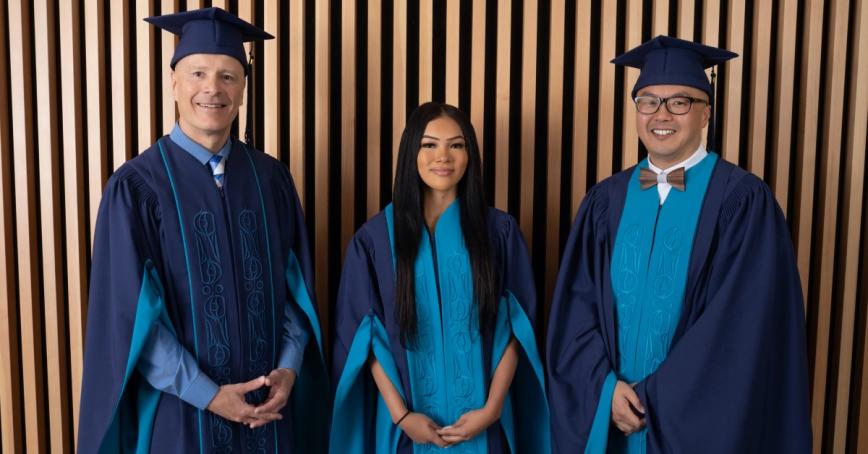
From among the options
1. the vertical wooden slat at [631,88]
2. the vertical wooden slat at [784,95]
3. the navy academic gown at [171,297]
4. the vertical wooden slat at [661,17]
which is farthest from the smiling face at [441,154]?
the vertical wooden slat at [784,95]

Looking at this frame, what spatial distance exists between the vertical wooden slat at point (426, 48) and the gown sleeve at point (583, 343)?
3.29 feet

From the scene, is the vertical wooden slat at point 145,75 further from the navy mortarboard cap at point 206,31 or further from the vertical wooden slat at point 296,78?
the navy mortarboard cap at point 206,31

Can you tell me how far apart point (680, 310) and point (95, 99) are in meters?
2.61

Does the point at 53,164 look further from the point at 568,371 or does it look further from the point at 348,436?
the point at 568,371

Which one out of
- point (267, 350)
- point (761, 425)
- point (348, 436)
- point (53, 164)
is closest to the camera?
point (761, 425)

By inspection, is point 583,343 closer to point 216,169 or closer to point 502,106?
point 502,106

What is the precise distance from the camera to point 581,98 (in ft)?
10.1

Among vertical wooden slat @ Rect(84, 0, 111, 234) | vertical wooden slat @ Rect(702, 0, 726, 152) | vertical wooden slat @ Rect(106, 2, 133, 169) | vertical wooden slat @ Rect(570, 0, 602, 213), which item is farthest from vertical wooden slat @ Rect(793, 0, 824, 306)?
vertical wooden slat @ Rect(84, 0, 111, 234)

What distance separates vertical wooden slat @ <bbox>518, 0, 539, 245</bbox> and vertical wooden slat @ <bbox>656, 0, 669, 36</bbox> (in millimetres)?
492

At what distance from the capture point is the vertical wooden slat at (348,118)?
3072 millimetres

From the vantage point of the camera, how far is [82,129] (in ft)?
10.2

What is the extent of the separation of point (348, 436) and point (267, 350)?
0.47 m

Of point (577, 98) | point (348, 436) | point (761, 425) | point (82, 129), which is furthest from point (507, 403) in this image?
point (82, 129)

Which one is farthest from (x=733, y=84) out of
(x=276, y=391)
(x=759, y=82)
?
(x=276, y=391)
